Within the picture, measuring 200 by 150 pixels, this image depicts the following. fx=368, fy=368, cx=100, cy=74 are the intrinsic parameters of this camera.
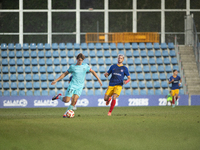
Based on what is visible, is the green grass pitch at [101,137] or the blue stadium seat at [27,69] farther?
the blue stadium seat at [27,69]

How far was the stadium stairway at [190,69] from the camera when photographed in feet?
83.6

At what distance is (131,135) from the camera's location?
22.7 ft

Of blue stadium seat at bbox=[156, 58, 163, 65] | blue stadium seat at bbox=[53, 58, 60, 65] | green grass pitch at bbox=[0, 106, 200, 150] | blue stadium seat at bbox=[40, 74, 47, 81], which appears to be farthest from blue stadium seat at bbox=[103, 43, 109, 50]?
green grass pitch at bbox=[0, 106, 200, 150]

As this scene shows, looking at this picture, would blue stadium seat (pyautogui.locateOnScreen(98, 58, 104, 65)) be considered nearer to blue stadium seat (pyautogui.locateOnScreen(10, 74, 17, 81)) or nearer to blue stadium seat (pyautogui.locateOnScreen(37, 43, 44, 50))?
blue stadium seat (pyautogui.locateOnScreen(37, 43, 44, 50))

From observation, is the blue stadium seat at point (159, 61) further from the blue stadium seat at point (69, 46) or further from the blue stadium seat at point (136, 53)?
the blue stadium seat at point (69, 46)

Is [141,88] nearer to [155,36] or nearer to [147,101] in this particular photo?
[147,101]

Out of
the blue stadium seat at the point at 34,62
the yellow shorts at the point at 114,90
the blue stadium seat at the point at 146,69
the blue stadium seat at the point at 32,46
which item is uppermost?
the blue stadium seat at the point at 32,46

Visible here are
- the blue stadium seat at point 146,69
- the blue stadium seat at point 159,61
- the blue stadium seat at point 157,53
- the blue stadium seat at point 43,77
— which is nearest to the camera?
the blue stadium seat at point 43,77

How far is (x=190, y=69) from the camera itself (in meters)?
26.9

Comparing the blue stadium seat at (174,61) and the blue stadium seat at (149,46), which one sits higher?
the blue stadium seat at (149,46)

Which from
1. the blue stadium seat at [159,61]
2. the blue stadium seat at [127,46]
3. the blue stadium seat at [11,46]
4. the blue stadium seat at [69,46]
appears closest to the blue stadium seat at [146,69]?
the blue stadium seat at [159,61]

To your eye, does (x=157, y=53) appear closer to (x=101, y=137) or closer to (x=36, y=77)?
(x=36, y=77)

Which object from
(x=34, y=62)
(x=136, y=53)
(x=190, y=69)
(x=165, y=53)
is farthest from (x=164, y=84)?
(x=34, y=62)

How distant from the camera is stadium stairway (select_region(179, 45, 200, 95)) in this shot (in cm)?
2548
